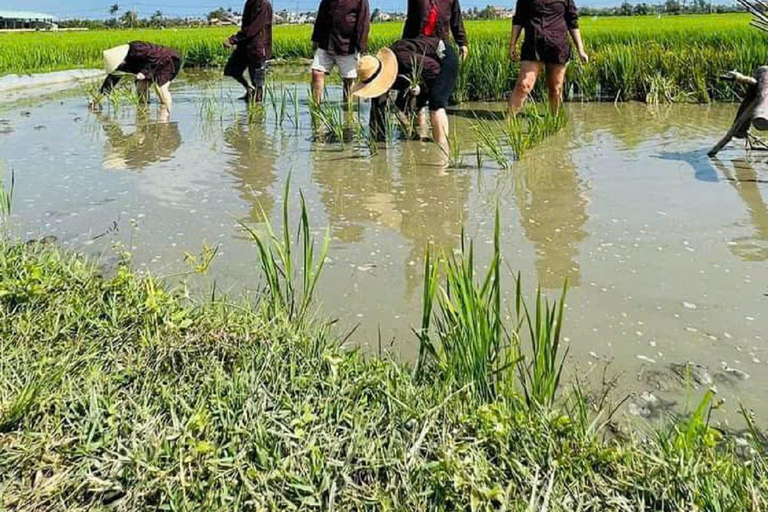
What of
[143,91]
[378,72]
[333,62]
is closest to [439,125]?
[378,72]

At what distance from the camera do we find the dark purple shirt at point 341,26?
23.7 feet

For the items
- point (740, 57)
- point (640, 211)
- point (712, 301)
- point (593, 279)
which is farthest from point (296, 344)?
point (740, 57)

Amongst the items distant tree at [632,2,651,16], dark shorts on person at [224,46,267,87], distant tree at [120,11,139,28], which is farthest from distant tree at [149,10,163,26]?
dark shorts on person at [224,46,267,87]

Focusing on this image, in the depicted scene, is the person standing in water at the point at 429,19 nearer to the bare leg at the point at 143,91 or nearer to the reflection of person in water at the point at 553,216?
the reflection of person in water at the point at 553,216

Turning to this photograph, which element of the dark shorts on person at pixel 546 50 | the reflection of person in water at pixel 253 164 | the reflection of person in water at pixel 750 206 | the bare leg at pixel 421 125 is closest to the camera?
the reflection of person in water at pixel 750 206

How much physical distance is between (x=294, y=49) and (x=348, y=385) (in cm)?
1575

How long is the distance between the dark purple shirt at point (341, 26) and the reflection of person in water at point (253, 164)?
107 centimetres

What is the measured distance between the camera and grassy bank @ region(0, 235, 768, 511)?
1.66 metres

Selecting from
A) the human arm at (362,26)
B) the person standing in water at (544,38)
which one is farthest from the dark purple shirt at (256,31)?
the person standing in water at (544,38)

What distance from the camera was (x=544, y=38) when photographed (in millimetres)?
6309

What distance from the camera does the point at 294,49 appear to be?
1688 centimetres

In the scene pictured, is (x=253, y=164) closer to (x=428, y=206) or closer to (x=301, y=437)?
(x=428, y=206)

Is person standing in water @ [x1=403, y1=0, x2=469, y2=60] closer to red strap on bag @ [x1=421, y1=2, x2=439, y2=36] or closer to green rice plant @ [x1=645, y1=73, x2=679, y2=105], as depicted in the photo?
red strap on bag @ [x1=421, y1=2, x2=439, y2=36]

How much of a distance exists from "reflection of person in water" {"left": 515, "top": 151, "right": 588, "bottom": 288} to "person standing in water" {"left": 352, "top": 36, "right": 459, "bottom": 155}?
94 cm
